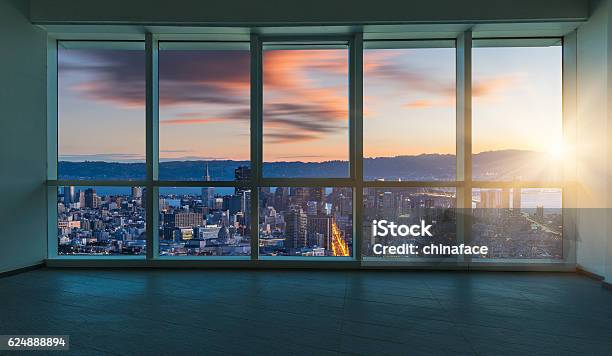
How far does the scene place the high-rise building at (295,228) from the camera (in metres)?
5.68

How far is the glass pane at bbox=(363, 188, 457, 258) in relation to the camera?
5.62m

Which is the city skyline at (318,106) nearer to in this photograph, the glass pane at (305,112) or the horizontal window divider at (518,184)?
the glass pane at (305,112)

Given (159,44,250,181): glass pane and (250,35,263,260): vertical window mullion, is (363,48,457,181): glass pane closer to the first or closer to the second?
(250,35,263,260): vertical window mullion

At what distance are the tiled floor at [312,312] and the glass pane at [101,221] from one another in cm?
54

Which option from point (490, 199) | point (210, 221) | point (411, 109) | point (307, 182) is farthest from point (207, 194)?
point (490, 199)

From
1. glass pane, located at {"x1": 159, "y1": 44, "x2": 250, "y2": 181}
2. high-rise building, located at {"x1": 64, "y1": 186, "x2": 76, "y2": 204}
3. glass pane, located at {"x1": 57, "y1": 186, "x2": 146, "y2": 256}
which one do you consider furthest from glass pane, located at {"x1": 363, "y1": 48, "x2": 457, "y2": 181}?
high-rise building, located at {"x1": 64, "y1": 186, "x2": 76, "y2": 204}

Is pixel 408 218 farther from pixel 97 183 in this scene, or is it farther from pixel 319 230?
pixel 97 183

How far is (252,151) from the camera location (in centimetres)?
559

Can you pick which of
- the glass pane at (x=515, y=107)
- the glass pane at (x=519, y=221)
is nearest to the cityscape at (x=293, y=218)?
the glass pane at (x=519, y=221)

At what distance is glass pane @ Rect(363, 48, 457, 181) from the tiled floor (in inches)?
65.4

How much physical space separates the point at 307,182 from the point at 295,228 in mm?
681

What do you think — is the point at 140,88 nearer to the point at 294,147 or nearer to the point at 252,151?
the point at 252,151

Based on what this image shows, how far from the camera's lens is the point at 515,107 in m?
5.70

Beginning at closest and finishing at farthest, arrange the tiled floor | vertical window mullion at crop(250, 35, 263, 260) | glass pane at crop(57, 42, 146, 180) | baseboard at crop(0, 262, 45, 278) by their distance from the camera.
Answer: the tiled floor
baseboard at crop(0, 262, 45, 278)
vertical window mullion at crop(250, 35, 263, 260)
glass pane at crop(57, 42, 146, 180)
